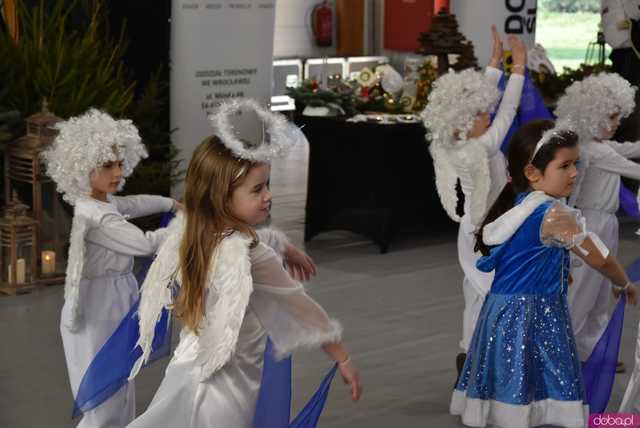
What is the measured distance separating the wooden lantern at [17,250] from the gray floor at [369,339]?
0.36 feet

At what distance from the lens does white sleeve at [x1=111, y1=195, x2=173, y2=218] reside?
4.58 meters

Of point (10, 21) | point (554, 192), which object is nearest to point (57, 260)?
point (10, 21)

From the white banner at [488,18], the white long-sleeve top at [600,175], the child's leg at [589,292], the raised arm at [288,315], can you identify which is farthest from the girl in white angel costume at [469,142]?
the white banner at [488,18]

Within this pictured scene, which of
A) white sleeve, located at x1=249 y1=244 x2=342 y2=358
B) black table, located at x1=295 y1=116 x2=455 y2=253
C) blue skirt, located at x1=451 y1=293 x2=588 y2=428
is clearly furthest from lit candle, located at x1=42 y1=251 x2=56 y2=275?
white sleeve, located at x1=249 y1=244 x2=342 y2=358

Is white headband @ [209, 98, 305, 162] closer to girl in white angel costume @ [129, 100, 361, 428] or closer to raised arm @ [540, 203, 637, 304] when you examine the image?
girl in white angel costume @ [129, 100, 361, 428]

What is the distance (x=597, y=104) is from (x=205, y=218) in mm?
2744

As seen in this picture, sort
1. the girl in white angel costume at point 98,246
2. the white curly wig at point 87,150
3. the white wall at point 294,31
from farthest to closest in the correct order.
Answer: the white wall at point 294,31, the white curly wig at point 87,150, the girl in white angel costume at point 98,246

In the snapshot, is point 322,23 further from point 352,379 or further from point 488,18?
point 352,379

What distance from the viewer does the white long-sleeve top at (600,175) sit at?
17.8 feet

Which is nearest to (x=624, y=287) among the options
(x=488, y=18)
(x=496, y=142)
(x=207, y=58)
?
(x=496, y=142)

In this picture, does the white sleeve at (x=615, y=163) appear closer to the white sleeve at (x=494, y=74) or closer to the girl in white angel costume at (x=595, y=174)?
Result: the girl in white angel costume at (x=595, y=174)

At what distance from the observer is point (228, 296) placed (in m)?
3.19

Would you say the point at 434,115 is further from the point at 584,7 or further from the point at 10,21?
the point at 584,7

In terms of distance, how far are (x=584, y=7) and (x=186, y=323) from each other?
15334mm
